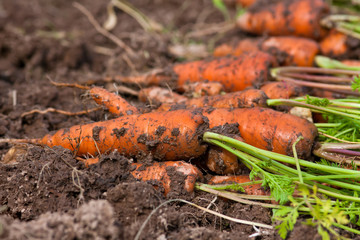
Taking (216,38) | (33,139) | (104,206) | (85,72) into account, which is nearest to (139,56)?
(85,72)

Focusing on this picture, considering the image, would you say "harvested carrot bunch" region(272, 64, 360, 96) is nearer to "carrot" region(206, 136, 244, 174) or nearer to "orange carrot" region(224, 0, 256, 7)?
"carrot" region(206, 136, 244, 174)

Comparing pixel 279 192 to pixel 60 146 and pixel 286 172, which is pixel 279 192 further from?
pixel 60 146

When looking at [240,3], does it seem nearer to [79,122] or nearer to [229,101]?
[229,101]

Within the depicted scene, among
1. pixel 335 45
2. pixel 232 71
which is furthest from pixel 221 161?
pixel 335 45

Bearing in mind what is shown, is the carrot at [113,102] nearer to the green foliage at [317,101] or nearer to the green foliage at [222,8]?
the green foliage at [317,101]

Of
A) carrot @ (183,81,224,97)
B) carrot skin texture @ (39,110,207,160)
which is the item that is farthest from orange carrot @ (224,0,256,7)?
carrot skin texture @ (39,110,207,160)

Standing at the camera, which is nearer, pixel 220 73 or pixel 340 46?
pixel 220 73
